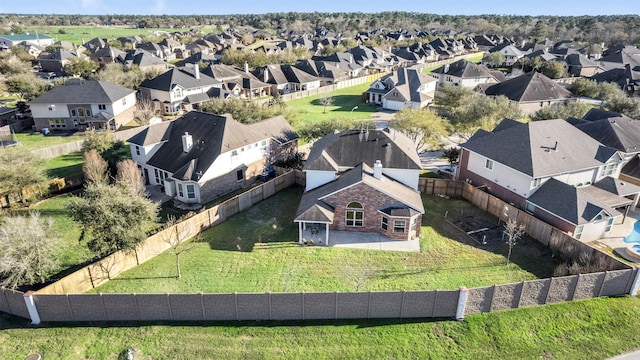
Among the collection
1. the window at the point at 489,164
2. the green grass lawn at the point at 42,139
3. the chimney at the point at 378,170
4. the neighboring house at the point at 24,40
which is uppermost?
the neighboring house at the point at 24,40

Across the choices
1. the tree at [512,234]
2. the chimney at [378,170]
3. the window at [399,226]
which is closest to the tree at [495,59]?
the tree at [512,234]

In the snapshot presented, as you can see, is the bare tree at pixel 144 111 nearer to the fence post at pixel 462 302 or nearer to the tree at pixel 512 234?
the tree at pixel 512 234

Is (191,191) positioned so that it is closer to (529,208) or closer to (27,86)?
(529,208)

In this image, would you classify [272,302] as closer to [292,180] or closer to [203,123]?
[292,180]

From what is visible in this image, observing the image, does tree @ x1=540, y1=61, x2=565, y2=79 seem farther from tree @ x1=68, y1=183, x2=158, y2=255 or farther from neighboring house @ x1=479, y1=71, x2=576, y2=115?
tree @ x1=68, y1=183, x2=158, y2=255

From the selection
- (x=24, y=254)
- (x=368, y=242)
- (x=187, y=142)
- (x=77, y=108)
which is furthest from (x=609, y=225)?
(x=77, y=108)
